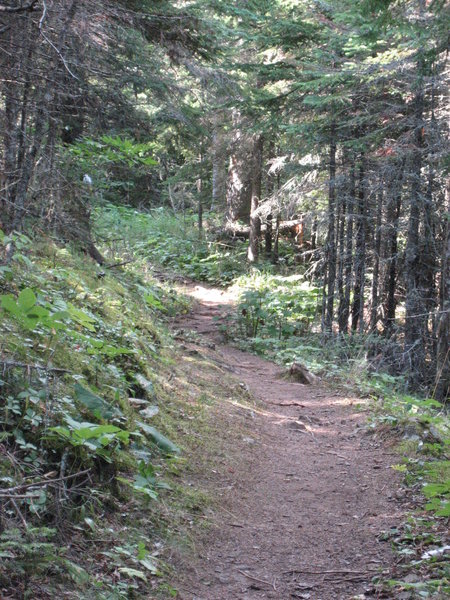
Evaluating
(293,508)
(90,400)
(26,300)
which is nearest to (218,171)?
(293,508)

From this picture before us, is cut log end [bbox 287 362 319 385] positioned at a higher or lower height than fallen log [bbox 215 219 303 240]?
lower

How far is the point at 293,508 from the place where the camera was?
4895mm

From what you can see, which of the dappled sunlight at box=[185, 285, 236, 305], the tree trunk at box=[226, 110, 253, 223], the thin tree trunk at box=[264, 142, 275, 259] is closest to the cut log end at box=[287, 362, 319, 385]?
the dappled sunlight at box=[185, 285, 236, 305]

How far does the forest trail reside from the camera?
3.54 m

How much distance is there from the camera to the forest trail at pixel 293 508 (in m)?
3.54

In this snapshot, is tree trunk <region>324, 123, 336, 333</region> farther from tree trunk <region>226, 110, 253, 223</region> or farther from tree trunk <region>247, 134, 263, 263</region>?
tree trunk <region>226, 110, 253, 223</region>

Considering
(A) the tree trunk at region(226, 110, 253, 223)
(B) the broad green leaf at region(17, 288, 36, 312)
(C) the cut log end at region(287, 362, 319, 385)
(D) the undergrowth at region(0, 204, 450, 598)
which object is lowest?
(C) the cut log end at region(287, 362, 319, 385)

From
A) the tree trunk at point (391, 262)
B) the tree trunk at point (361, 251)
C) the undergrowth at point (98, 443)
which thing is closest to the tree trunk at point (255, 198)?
the tree trunk at point (361, 251)

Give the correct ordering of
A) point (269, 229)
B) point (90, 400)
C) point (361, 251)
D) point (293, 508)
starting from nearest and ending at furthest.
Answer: point (90, 400) → point (293, 508) → point (361, 251) → point (269, 229)

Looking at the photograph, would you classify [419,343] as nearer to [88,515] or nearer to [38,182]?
[38,182]

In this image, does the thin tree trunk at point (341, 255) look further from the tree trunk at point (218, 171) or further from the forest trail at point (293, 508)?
the forest trail at point (293, 508)

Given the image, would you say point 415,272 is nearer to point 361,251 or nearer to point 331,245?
point 361,251

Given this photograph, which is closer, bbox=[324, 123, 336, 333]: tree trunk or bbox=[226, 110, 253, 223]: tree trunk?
bbox=[324, 123, 336, 333]: tree trunk

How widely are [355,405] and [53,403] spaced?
5863 mm
